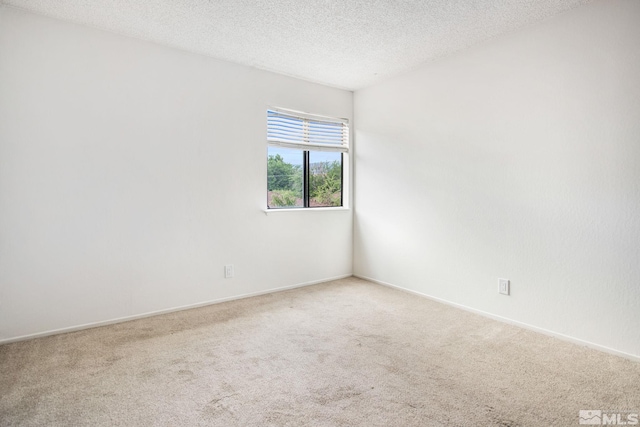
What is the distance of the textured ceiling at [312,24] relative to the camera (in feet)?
7.90

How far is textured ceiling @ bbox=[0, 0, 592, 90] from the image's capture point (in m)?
2.41

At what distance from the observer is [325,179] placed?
14.0 ft

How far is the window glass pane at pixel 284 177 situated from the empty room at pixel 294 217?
0.06 meters

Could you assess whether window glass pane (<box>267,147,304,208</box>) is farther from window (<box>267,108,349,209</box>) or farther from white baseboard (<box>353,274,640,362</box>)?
white baseboard (<box>353,274,640,362</box>)

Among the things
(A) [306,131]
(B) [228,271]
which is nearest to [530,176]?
(A) [306,131]

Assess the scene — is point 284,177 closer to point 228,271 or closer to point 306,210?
point 306,210

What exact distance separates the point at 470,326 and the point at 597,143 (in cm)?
162

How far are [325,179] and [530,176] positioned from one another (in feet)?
7.30

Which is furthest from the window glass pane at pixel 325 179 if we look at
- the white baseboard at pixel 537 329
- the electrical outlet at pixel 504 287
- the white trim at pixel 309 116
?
the electrical outlet at pixel 504 287

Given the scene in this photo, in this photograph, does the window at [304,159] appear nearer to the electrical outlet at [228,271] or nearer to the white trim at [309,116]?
the white trim at [309,116]

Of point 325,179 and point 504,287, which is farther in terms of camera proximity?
point 325,179

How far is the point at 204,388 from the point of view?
1.91m

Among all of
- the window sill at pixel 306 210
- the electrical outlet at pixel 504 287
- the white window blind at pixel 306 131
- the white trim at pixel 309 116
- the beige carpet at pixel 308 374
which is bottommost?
the beige carpet at pixel 308 374

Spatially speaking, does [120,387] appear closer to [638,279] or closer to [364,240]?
[364,240]
